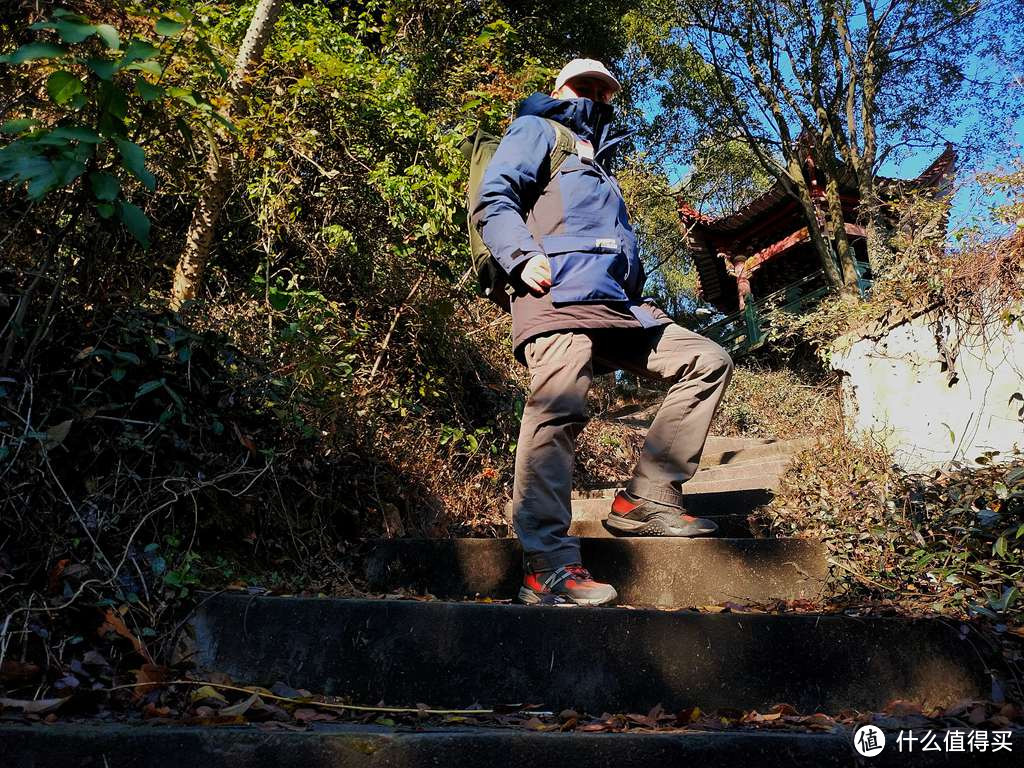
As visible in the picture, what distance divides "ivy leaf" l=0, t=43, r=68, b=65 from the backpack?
1282 millimetres

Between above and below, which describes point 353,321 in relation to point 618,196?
below

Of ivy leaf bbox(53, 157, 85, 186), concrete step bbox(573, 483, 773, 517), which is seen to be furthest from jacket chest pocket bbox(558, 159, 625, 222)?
concrete step bbox(573, 483, 773, 517)

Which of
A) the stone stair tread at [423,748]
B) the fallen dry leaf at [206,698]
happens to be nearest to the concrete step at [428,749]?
the stone stair tread at [423,748]

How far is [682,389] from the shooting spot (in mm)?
2762

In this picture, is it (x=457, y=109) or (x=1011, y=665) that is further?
(x=457, y=109)

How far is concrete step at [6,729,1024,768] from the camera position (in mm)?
1427

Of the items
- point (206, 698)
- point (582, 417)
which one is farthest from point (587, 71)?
point (206, 698)

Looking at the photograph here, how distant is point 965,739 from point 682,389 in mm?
1458

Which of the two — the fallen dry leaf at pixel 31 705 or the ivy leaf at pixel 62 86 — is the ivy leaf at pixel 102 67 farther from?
the fallen dry leaf at pixel 31 705

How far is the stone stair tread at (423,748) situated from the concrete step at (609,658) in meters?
0.43

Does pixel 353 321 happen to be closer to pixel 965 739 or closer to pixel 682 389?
pixel 682 389

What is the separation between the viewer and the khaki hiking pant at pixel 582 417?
7.93 feet

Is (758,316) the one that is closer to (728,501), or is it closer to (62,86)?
(728,501)

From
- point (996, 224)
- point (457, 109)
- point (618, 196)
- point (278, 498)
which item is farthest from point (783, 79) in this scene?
point (278, 498)
